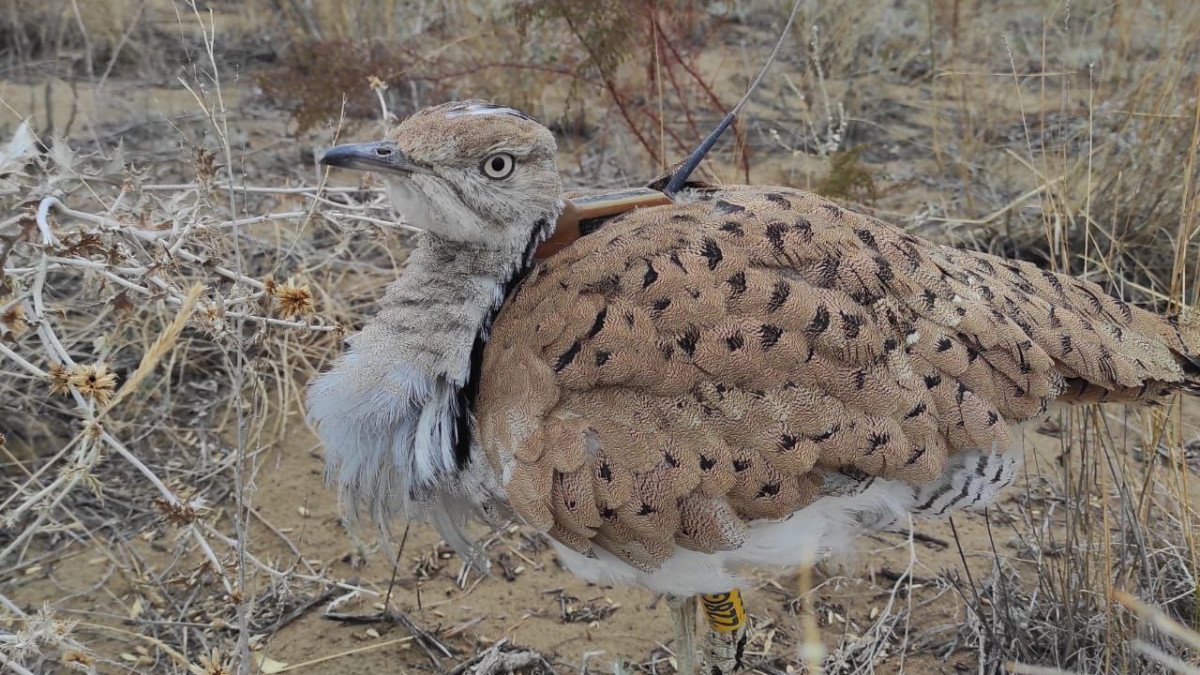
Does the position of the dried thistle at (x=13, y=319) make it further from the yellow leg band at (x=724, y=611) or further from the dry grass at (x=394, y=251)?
the yellow leg band at (x=724, y=611)

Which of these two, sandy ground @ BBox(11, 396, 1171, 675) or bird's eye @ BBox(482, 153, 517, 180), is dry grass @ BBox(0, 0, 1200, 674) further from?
bird's eye @ BBox(482, 153, 517, 180)

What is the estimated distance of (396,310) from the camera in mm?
2309

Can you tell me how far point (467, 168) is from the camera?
85.1 inches

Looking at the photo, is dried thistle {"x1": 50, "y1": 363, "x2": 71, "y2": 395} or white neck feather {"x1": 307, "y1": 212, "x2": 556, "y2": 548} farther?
white neck feather {"x1": 307, "y1": 212, "x2": 556, "y2": 548}

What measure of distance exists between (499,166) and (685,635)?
4.35ft

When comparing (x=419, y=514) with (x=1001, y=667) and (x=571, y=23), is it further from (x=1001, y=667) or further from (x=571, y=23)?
(x=571, y=23)

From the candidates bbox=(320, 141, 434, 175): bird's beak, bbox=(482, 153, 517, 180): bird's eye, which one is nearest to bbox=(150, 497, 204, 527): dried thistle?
bbox=(320, 141, 434, 175): bird's beak

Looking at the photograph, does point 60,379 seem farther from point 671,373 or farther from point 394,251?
point 394,251

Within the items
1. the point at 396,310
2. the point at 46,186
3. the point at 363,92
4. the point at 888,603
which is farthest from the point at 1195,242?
the point at 46,186

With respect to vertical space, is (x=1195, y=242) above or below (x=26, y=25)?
below

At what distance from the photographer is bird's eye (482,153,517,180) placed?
2178 mm

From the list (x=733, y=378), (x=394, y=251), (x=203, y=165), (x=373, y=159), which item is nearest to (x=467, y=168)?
(x=373, y=159)

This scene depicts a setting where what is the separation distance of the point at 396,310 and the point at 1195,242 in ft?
10.3

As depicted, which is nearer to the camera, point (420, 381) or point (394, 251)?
point (420, 381)
